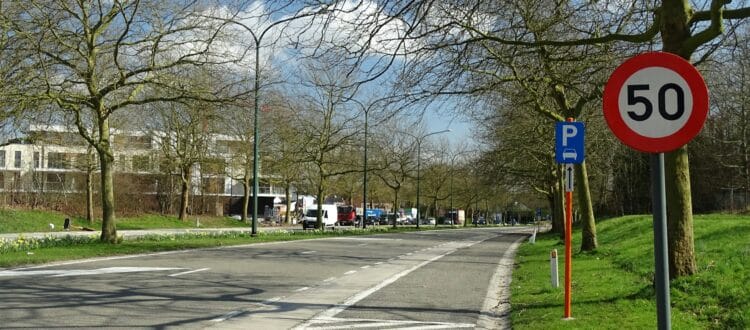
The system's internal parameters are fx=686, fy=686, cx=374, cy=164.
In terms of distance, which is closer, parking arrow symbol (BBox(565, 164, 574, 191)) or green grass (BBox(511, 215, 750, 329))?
green grass (BBox(511, 215, 750, 329))

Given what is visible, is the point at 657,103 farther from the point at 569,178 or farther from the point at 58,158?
the point at 58,158

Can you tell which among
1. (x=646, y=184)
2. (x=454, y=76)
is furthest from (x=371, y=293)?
(x=646, y=184)

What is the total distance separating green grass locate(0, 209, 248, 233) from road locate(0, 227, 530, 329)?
25.0m

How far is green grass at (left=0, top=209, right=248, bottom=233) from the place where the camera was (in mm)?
39438

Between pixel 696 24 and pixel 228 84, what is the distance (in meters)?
14.3

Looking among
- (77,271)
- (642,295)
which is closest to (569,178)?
(642,295)

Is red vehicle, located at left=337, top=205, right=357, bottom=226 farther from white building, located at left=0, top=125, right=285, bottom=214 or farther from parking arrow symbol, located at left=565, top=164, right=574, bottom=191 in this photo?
parking arrow symbol, located at left=565, top=164, right=574, bottom=191

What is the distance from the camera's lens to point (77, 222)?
44.8m

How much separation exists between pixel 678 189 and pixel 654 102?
5760 millimetres

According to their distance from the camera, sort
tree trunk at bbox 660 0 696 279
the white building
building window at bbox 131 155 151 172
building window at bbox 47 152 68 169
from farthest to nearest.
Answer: building window at bbox 131 155 151 172 < building window at bbox 47 152 68 169 < the white building < tree trunk at bbox 660 0 696 279

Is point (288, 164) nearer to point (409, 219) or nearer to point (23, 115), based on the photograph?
point (23, 115)

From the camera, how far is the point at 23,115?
68.8 feet

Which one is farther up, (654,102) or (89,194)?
(89,194)

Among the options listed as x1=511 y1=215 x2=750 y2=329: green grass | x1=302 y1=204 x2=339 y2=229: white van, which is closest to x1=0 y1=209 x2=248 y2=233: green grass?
x1=302 y1=204 x2=339 y2=229: white van
